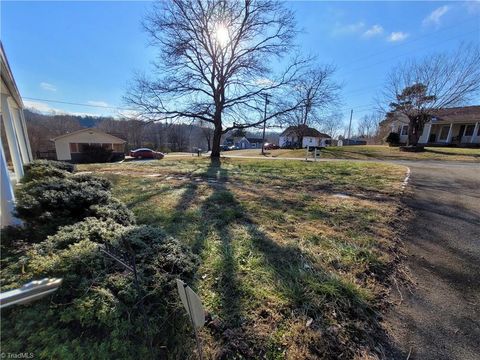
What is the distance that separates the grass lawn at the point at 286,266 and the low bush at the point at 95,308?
36 cm

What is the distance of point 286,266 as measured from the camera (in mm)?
2783

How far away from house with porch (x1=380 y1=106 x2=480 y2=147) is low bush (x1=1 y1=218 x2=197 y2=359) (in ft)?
104

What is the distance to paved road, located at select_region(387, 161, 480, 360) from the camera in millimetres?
1894

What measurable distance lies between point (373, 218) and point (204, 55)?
16.0m

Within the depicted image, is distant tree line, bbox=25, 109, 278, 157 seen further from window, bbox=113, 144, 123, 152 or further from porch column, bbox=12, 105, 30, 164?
porch column, bbox=12, 105, 30, 164

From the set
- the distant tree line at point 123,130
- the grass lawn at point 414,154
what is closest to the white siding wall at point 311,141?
the distant tree line at point 123,130

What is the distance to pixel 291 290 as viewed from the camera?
7.68ft

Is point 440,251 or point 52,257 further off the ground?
point 52,257

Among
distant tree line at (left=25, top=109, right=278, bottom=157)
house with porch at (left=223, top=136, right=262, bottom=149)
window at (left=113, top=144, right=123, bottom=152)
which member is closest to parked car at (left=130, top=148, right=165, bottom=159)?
distant tree line at (left=25, top=109, right=278, bottom=157)

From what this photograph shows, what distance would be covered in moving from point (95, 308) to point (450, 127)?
3626 centimetres

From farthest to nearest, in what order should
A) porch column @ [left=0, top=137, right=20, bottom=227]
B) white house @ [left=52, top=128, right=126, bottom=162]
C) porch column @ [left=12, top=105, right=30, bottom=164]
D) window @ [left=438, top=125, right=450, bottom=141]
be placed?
white house @ [left=52, top=128, right=126, bottom=162] → window @ [left=438, top=125, right=450, bottom=141] → porch column @ [left=12, top=105, right=30, bottom=164] → porch column @ [left=0, top=137, right=20, bottom=227]

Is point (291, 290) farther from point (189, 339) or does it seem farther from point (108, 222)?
point (108, 222)

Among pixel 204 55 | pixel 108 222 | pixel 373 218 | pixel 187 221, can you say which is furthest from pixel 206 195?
pixel 204 55

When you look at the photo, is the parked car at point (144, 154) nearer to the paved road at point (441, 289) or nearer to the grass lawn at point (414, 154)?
the grass lawn at point (414, 154)
